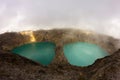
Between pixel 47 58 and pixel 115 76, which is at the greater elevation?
pixel 115 76

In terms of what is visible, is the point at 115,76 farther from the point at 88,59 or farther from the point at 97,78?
the point at 88,59

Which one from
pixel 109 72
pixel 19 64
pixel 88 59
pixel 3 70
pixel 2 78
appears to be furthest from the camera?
pixel 88 59

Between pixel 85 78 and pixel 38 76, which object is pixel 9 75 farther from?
pixel 85 78

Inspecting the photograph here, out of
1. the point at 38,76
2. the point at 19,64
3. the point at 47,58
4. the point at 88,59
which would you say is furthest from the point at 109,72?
the point at 47,58

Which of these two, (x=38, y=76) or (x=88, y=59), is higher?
(x=38, y=76)

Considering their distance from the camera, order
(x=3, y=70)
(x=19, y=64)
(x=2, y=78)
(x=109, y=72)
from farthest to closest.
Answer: (x=19, y=64), (x=109, y=72), (x=3, y=70), (x=2, y=78)

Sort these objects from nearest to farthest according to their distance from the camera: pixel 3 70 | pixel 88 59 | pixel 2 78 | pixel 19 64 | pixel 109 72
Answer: pixel 2 78 < pixel 3 70 < pixel 109 72 < pixel 19 64 < pixel 88 59

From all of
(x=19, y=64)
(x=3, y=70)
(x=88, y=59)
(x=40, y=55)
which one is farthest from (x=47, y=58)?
(x=3, y=70)

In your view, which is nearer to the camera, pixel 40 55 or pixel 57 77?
pixel 57 77

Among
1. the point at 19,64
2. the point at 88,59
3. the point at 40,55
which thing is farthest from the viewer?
the point at 40,55

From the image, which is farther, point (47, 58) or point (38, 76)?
point (47, 58)
